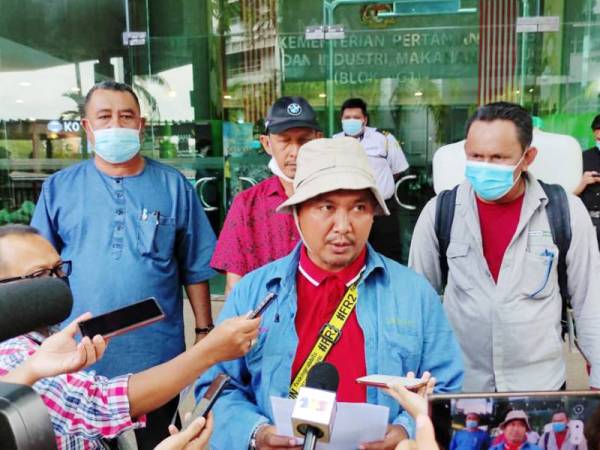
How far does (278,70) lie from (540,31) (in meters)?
2.58

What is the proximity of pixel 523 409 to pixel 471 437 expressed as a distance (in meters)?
0.09

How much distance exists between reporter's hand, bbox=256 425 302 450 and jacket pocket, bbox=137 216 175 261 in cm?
117

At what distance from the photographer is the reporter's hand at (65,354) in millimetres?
995

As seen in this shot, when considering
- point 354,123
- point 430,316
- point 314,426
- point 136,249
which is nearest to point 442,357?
point 430,316

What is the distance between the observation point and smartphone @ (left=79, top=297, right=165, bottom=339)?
1079 millimetres

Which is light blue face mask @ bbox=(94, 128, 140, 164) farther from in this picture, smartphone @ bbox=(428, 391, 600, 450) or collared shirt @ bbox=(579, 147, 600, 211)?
collared shirt @ bbox=(579, 147, 600, 211)

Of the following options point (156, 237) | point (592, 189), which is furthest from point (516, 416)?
point (592, 189)

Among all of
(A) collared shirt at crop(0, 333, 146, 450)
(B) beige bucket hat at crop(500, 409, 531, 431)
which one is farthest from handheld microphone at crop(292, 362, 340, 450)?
(A) collared shirt at crop(0, 333, 146, 450)

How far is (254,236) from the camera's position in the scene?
7.16ft

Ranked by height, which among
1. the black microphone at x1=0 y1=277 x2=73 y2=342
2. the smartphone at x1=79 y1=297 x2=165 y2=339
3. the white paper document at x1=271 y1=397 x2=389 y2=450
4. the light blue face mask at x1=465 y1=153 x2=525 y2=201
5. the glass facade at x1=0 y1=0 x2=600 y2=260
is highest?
the glass facade at x1=0 y1=0 x2=600 y2=260

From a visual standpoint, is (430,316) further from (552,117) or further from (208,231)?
(552,117)

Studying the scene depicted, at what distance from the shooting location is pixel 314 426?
2.87ft

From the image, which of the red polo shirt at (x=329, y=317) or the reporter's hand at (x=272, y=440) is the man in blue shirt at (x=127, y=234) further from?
the reporter's hand at (x=272, y=440)

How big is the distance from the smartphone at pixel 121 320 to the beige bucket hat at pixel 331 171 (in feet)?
1.51
